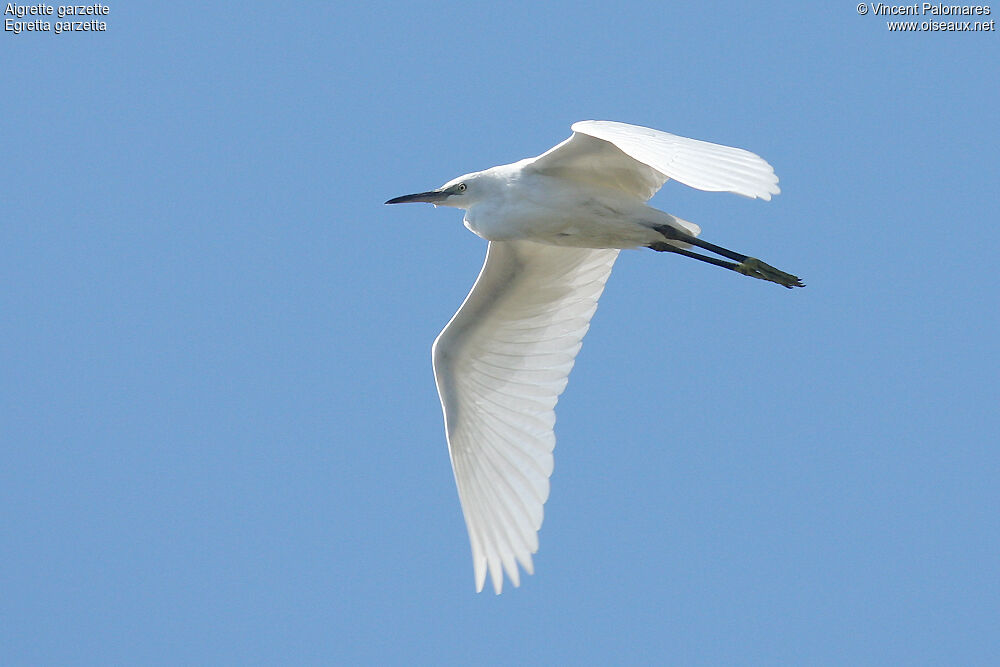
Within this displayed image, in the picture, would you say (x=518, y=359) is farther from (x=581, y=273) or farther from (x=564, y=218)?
(x=564, y=218)

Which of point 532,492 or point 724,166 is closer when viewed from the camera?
point 724,166

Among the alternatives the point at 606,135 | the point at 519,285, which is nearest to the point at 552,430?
the point at 519,285

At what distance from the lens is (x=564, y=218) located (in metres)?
7.62

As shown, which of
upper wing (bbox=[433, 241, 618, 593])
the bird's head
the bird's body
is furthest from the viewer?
upper wing (bbox=[433, 241, 618, 593])

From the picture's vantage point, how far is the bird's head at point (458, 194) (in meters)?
7.81

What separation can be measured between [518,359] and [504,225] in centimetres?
142

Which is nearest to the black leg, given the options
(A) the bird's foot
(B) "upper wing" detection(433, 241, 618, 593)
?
(A) the bird's foot

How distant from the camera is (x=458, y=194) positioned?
795cm

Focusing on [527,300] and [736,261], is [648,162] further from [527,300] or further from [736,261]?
[527,300]

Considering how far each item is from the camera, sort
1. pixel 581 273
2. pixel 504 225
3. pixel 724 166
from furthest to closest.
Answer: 1. pixel 581 273
2. pixel 504 225
3. pixel 724 166

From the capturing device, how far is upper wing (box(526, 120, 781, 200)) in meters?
5.97

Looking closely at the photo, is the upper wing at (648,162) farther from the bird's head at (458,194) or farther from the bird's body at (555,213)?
the bird's head at (458,194)

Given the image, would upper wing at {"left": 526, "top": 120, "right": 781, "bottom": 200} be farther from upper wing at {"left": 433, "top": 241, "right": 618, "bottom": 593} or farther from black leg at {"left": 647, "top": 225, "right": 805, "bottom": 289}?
upper wing at {"left": 433, "top": 241, "right": 618, "bottom": 593}

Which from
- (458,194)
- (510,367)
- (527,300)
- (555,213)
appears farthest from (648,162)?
(510,367)
